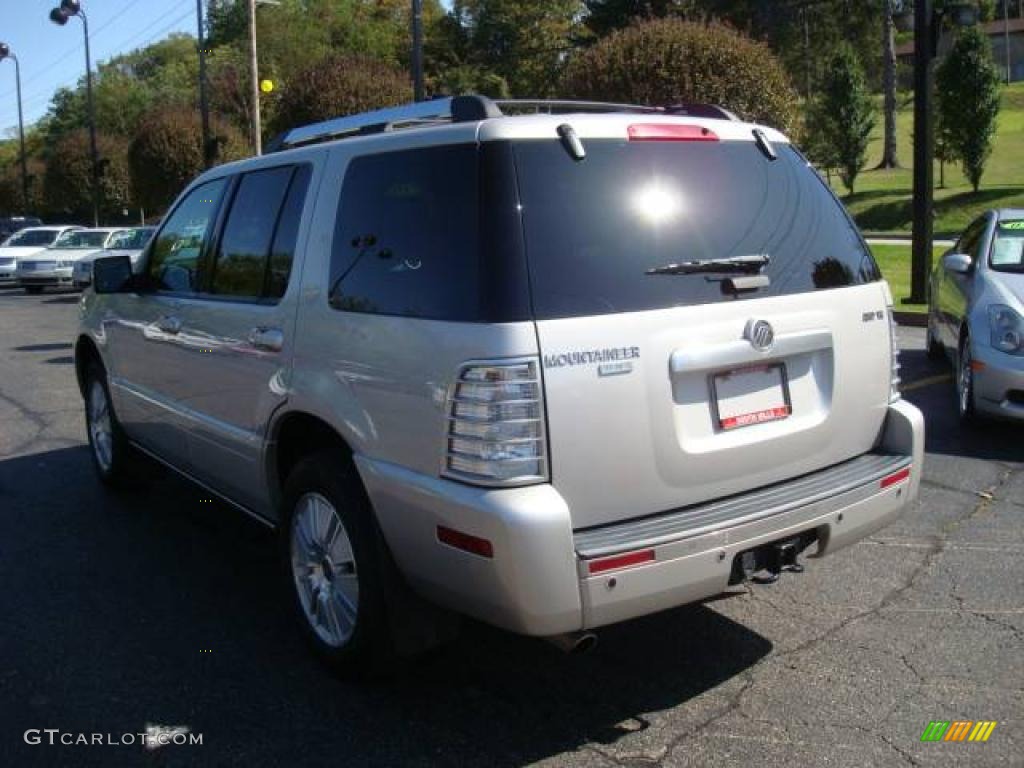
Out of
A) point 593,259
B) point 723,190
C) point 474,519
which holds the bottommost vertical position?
point 474,519

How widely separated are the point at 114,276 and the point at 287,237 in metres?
1.86

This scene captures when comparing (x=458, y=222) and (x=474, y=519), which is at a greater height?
(x=458, y=222)

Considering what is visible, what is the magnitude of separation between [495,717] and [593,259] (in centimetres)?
156

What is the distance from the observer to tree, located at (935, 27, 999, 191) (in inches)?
1176

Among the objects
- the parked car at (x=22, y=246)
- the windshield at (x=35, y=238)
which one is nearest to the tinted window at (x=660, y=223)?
the parked car at (x=22, y=246)

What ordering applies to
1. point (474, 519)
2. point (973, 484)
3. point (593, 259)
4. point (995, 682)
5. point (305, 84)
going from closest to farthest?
point (474, 519)
point (593, 259)
point (995, 682)
point (973, 484)
point (305, 84)

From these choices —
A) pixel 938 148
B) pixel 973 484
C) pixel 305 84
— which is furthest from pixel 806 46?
pixel 973 484

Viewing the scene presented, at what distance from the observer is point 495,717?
11.3ft

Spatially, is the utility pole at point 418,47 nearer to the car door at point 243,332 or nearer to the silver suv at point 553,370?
the car door at point 243,332

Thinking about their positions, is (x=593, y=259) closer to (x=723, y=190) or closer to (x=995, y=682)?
(x=723, y=190)

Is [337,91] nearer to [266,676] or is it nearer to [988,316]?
[988,316]

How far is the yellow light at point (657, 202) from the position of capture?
10.8 feet

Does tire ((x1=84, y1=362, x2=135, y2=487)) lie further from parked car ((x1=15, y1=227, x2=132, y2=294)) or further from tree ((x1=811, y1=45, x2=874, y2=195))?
tree ((x1=811, y1=45, x2=874, y2=195))

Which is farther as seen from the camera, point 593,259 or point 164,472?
point 164,472
